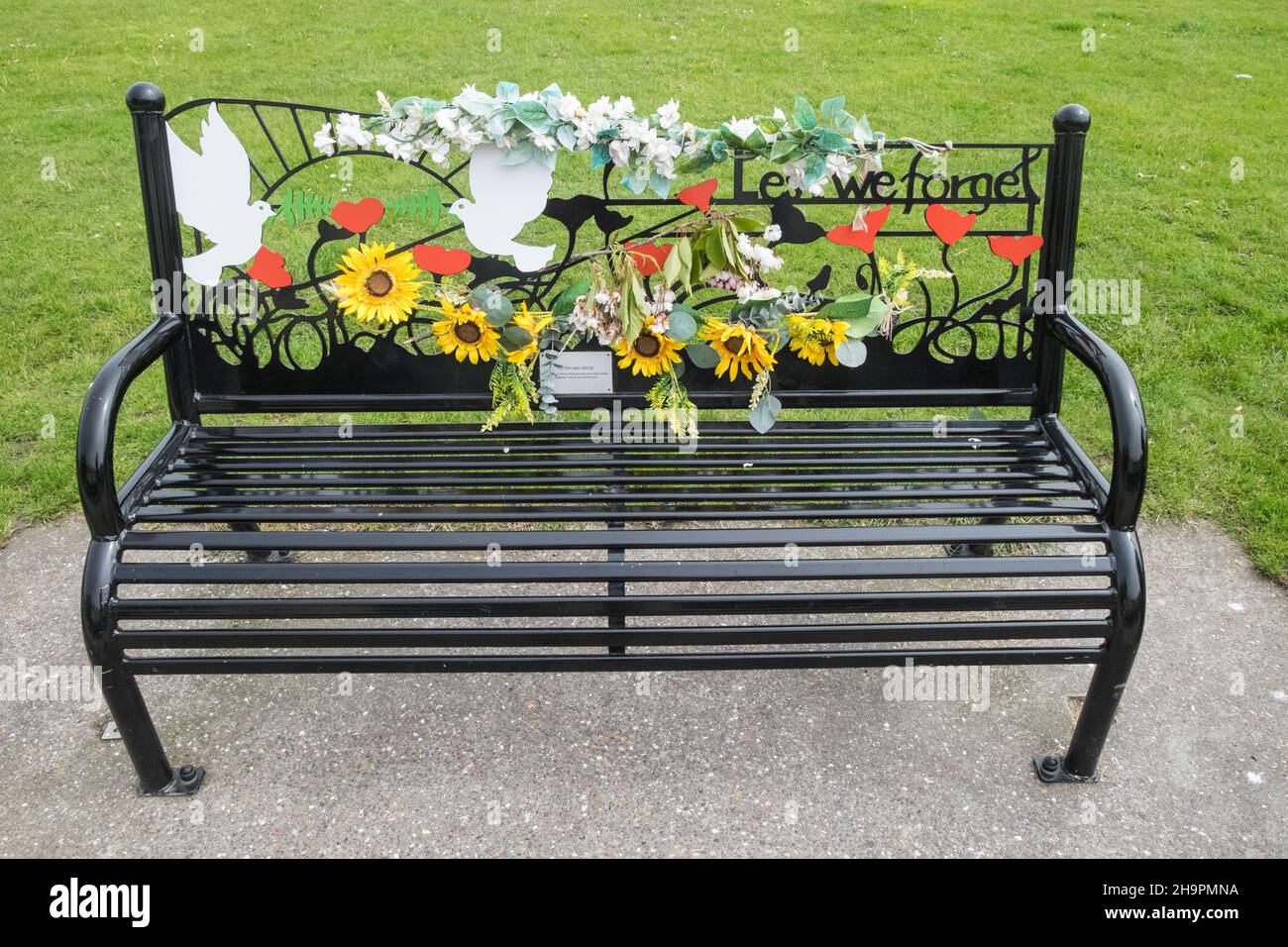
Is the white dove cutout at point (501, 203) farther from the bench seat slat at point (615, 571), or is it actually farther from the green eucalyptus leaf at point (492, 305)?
the bench seat slat at point (615, 571)

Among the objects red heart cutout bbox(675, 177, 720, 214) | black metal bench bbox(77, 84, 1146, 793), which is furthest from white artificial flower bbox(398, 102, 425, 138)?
red heart cutout bbox(675, 177, 720, 214)

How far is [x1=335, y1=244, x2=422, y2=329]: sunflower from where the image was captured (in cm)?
276

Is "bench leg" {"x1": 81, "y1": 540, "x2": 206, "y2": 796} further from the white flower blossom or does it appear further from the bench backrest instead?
the white flower blossom

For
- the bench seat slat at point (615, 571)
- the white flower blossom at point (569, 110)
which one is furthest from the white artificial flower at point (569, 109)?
the bench seat slat at point (615, 571)

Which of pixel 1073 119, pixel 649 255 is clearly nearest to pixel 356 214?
pixel 649 255

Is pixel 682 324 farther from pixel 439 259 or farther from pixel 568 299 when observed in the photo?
pixel 439 259

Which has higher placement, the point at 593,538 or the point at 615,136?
the point at 615,136

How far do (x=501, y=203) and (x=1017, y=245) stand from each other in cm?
130

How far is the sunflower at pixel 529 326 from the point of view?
2.78 m

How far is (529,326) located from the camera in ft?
9.14

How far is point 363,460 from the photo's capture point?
9.11ft

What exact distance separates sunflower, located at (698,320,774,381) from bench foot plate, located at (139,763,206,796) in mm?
1585

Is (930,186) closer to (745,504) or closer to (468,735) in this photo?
(745,504)

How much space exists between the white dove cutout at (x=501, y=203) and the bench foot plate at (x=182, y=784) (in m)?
1.41
